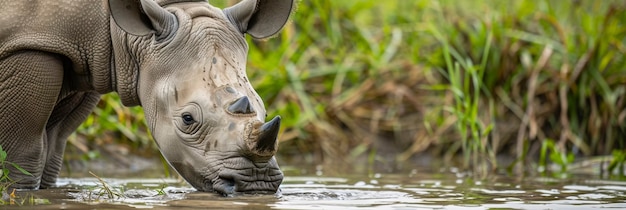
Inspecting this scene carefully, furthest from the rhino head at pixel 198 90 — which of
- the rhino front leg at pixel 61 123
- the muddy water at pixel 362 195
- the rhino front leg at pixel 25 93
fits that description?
the rhino front leg at pixel 61 123

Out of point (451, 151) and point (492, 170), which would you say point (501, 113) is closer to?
point (451, 151)

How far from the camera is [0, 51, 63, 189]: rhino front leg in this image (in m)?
5.15

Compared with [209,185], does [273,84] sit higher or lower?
higher

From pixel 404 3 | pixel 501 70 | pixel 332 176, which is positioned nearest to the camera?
pixel 332 176

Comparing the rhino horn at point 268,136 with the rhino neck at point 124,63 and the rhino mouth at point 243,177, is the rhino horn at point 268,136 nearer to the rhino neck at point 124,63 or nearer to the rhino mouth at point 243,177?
the rhino mouth at point 243,177

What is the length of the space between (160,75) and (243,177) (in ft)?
2.26

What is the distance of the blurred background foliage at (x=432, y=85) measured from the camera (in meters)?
8.70

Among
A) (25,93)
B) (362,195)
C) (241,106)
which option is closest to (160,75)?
(241,106)

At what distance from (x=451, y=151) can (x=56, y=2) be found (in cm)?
459

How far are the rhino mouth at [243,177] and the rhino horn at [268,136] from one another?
110 mm

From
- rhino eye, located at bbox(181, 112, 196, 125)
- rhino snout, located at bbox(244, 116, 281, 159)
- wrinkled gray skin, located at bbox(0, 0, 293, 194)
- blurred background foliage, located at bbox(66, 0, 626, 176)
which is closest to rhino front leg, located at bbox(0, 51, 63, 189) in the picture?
wrinkled gray skin, located at bbox(0, 0, 293, 194)

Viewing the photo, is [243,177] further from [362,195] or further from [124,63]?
[124,63]

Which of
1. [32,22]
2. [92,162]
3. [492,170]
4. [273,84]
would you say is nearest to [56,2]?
[32,22]

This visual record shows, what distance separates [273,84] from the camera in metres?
9.02
